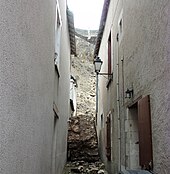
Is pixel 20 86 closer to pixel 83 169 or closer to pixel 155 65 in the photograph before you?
pixel 155 65

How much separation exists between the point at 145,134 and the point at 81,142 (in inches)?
351

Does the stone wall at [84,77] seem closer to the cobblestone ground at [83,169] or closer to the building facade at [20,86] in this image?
the cobblestone ground at [83,169]

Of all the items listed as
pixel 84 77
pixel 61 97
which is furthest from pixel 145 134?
pixel 84 77

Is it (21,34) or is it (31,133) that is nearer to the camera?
(21,34)

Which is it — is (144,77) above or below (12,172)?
above

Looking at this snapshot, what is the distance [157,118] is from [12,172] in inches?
83.9

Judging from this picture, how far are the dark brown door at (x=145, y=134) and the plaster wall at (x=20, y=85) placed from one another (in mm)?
1632

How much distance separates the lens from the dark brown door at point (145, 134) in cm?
410

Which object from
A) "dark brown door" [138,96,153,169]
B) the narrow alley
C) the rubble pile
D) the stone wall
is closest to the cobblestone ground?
the rubble pile

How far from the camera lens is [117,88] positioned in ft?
24.9

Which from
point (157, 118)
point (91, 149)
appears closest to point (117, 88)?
point (157, 118)

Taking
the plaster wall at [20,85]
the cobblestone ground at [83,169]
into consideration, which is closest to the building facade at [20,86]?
the plaster wall at [20,85]

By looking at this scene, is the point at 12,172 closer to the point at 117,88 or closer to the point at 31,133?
the point at 31,133

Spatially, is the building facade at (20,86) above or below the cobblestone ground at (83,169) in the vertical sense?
above
